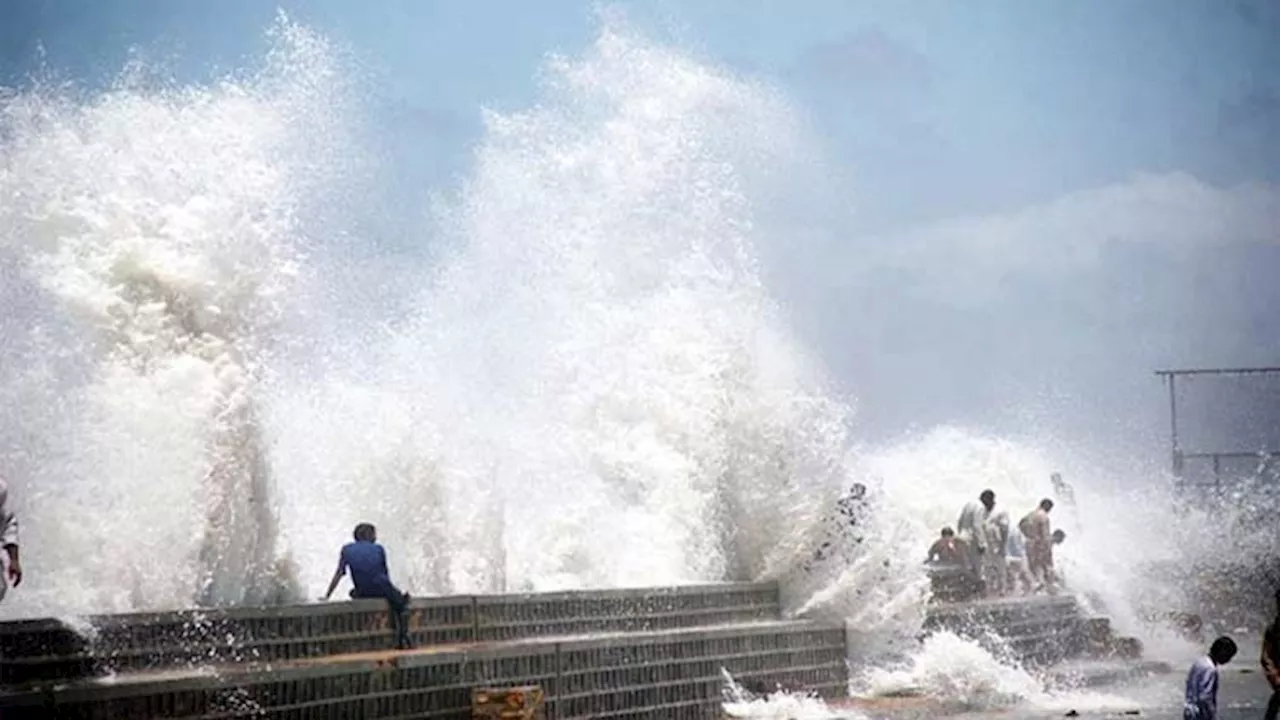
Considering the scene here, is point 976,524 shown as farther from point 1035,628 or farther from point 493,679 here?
point 493,679

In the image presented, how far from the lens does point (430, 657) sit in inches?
490

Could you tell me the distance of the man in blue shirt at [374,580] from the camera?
42.2 ft

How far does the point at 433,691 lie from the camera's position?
491 inches

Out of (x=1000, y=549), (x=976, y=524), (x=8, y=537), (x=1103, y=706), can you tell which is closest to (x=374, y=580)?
(x=8, y=537)

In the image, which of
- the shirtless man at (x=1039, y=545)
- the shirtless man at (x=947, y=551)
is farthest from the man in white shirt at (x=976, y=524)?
the shirtless man at (x=1039, y=545)

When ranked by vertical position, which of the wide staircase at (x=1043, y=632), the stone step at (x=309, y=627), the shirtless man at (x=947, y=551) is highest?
the shirtless man at (x=947, y=551)

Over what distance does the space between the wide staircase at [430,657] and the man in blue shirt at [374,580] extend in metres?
0.11

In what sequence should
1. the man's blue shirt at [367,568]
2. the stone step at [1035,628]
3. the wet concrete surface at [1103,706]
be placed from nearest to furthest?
the man's blue shirt at [367,568], the wet concrete surface at [1103,706], the stone step at [1035,628]

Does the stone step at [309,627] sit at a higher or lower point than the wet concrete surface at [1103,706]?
higher

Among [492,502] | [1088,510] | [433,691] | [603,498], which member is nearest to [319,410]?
[492,502]

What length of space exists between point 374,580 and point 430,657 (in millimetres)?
776

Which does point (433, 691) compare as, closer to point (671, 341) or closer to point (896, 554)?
point (896, 554)

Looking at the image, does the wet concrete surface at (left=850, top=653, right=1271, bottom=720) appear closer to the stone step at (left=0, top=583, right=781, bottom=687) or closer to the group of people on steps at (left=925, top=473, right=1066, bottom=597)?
the stone step at (left=0, top=583, right=781, bottom=687)

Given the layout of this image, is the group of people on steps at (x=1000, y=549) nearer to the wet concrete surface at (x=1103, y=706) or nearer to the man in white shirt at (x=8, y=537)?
the wet concrete surface at (x=1103, y=706)
